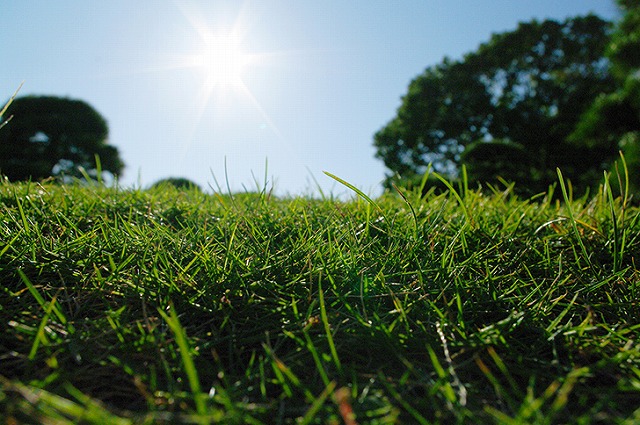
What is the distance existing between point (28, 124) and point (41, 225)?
56.6 ft

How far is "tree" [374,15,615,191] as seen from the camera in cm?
1767

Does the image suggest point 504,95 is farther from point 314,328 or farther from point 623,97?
point 314,328

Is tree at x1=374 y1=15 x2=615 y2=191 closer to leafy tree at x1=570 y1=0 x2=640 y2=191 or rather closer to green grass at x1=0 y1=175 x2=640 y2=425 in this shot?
leafy tree at x1=570 y1=0 x2=640 y2=191

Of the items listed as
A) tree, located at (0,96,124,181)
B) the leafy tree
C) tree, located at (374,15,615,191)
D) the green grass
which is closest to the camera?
the green grass

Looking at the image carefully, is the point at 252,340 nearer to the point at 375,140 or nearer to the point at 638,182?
the point at 638,182

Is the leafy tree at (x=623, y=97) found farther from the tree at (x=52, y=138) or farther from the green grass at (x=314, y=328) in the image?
the tree at (x=52, y=138)

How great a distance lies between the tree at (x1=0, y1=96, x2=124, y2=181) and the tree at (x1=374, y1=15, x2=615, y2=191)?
489 inches

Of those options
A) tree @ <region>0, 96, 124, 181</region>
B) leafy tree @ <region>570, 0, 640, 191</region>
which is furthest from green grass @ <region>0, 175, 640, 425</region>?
tree @ <region>0, 96, 124, 181</region>

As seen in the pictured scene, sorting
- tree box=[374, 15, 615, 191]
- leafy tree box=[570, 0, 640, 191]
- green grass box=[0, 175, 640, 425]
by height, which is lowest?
green grass box=[0, 175, 640, 425]

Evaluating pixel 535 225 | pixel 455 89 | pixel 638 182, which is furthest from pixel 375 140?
pixel 535 225

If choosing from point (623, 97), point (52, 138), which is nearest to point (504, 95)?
point (623, 97)

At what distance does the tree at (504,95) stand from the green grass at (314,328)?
16.8m

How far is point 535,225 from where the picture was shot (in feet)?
5.24

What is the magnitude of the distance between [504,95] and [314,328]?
20562mm
